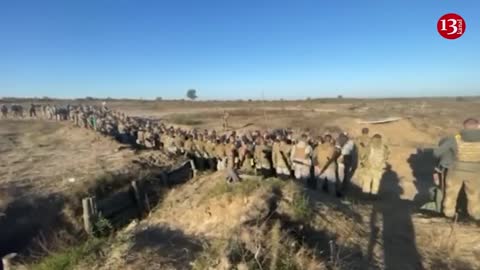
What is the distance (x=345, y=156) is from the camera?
380 inches

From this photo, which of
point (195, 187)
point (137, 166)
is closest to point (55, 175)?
point (137, 166)

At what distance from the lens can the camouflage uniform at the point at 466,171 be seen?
680 centimetres

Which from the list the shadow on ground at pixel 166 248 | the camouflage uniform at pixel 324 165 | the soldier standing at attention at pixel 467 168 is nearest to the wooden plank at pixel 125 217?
the shadow on ground at pixel 166 248

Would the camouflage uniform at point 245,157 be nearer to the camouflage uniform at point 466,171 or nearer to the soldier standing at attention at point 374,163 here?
the soldier standing at attention at point 374,163

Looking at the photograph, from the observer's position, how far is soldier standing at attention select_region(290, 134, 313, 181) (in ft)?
31.1

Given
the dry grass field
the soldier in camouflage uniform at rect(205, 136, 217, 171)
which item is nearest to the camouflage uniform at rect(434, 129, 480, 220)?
the dry grass field

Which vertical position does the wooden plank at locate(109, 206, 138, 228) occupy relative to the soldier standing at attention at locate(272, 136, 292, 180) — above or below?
below

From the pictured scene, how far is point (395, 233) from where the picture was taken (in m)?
6.80

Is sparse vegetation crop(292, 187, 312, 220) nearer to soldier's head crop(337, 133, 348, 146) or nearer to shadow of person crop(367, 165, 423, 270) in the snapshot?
shadow of person crop(367, 165, 423, 270)

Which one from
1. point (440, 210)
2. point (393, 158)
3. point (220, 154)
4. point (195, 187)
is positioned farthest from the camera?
point (393, 158)

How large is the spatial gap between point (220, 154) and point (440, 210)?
615 centimetres

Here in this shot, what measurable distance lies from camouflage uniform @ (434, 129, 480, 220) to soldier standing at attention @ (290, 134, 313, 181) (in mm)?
3273

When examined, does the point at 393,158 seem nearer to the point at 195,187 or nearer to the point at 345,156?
the point at 345,156

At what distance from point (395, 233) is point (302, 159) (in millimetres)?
3269
